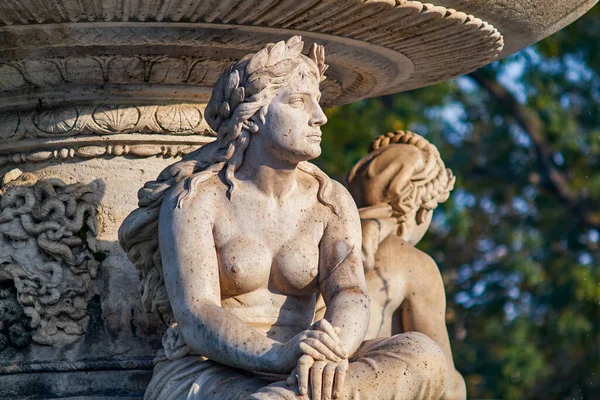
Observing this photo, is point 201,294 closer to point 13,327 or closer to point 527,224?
point 13,327

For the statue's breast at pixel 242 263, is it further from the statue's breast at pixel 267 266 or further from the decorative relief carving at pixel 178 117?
the decorative relief carving at pixel 178 117

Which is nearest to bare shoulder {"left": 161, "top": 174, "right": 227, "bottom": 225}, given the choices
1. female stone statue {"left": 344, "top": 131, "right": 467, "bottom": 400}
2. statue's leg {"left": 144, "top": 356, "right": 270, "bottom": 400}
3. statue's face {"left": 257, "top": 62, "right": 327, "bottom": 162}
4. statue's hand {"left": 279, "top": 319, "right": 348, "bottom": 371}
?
statue's face {"left": 257, "top": 62, "right": 327, "bottom": 162}

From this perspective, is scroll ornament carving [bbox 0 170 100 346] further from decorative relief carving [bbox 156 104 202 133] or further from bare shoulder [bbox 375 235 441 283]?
bare shoulder [bbox 375 235 441 283]

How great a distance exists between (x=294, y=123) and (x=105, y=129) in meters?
1.10

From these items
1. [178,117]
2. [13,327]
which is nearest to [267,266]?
[178,117]

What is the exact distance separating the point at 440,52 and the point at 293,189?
1.23 metres

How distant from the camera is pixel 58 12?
15.7ft

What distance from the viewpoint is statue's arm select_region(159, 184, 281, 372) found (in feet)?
14.2

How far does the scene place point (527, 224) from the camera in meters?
15.1

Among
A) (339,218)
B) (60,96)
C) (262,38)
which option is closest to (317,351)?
(339,218)

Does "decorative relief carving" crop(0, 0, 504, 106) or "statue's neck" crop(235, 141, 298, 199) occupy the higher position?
"decorative relief carving" crop(0, 0, 504, 106)

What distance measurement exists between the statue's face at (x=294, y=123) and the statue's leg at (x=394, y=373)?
2.36ft

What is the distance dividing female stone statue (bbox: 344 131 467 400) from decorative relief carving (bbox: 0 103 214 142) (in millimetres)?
907

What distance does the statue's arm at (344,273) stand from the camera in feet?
14.9
